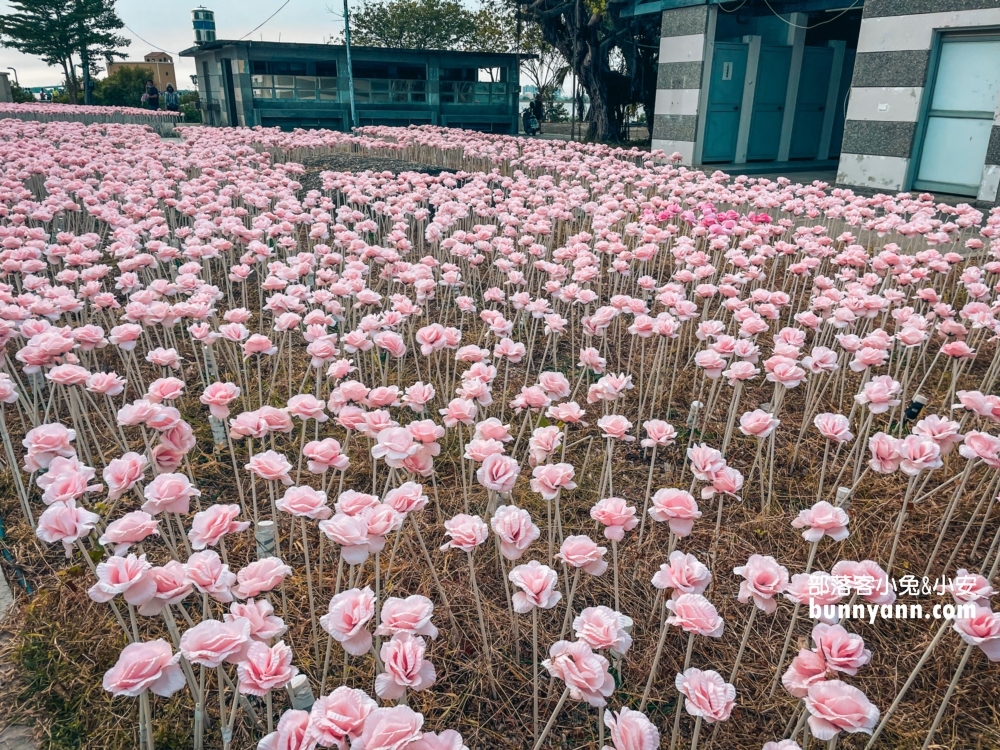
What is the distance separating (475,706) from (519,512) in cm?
92

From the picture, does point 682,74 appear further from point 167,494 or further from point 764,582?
point 167,494

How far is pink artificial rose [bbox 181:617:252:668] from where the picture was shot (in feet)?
5.15

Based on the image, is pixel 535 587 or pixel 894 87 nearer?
pixel 535 587

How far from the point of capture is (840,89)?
64.8 ft

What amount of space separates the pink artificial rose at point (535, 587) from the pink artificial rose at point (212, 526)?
2.88 ft

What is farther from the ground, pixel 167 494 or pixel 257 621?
pixel 167 494

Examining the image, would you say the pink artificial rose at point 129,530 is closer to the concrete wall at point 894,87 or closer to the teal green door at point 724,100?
the concrete wall at point 894,87

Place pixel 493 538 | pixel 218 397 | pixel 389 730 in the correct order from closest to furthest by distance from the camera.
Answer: pixel 389 730
pixel 218 397
pixel 493 538

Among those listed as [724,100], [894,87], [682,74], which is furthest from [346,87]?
[894,87]

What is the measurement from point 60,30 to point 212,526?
6197 centimetres

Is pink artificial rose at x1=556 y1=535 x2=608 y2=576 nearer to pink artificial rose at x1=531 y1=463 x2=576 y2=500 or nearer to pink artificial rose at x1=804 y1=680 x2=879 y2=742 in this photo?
pink artificial rose at x1=531 y1=463 x2=576 y2=500

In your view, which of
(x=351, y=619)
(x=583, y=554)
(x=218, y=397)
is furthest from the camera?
(x=218, y=397)

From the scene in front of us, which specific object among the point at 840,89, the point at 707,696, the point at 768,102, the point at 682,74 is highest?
the point at 682,74

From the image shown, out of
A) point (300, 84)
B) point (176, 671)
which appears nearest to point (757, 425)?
point (176, 671)
